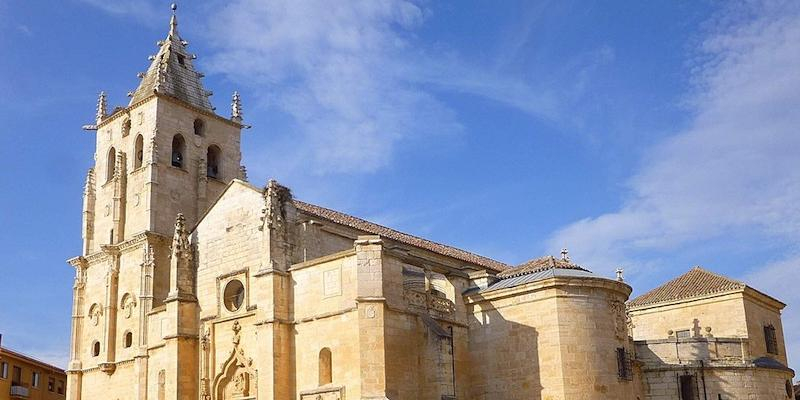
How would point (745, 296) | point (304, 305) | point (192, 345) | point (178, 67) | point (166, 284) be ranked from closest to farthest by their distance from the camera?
1. point (304, 305)
2. point (192, 345)
3. point (166, 284)
4. point (745, 296)
5. point (178, 67)

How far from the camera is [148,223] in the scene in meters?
35.8

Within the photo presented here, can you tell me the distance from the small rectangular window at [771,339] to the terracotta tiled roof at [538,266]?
11.1 metres

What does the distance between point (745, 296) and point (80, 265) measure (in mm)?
27459

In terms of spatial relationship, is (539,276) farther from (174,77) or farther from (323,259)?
(174,77)

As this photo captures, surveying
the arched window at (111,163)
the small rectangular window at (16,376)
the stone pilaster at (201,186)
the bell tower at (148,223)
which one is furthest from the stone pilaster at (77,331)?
the small rectangular window at (16,376)

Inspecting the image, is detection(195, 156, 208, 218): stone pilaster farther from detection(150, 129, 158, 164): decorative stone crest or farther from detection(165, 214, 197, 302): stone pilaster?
detection(165, 214, 197, 302): stone pilaster

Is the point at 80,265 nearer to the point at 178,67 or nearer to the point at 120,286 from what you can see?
the point at 120,286

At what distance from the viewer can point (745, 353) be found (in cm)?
3406

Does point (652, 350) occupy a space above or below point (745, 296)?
below

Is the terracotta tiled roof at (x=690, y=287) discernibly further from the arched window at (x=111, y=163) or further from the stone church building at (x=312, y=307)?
the arched window at (x=111, y=163)

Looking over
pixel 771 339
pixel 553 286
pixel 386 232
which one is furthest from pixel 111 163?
pixel 771 339

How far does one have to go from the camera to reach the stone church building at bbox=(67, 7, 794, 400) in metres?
27.2

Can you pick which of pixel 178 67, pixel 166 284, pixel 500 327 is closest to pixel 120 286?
pixel 166 284

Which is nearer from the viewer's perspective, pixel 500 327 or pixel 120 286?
pixel 500 327
